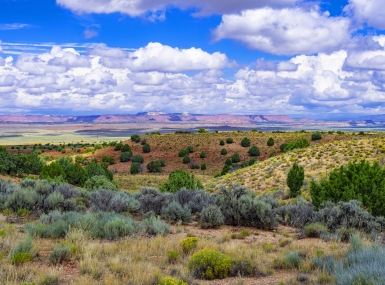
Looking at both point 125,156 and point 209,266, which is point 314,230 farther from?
point 125,156

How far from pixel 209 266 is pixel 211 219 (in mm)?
5312

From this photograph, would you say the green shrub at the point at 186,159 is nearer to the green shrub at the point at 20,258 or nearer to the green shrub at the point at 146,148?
the green shrub at the point at 146,148

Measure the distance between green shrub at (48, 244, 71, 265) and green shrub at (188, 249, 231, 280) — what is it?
274 centimetres

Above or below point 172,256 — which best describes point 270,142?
below

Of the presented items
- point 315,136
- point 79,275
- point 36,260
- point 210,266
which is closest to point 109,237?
point 36,260

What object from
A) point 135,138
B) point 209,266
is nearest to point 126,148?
point 135,138

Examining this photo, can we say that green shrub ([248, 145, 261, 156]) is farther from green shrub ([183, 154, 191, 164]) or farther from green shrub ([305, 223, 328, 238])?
green shrub ([305, 223, 328, 238])

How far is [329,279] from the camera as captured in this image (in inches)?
267

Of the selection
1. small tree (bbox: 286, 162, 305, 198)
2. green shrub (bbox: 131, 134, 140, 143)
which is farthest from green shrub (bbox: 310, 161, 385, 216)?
green shrub (bbox: 131, 134, 140, 143)

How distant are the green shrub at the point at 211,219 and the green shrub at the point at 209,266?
16.6 ft

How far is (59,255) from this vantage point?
8008 millimetres

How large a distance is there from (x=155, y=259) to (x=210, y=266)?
5.12ft

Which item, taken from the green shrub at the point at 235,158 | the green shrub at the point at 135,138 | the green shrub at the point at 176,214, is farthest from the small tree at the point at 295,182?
the green shrub at the point at 135,138

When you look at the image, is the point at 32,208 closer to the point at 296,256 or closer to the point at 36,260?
the point at 36,260
